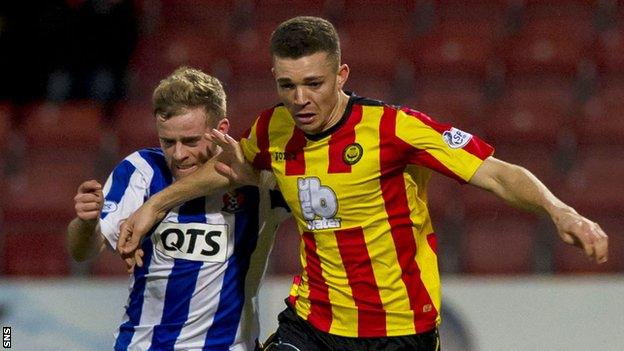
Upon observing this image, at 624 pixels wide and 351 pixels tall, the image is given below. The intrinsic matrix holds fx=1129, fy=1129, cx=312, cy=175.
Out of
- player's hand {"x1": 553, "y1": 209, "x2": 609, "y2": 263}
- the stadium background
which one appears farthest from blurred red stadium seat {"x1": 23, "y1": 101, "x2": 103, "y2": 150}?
player's hand {"x1": 553, "y1": 209, "x2": 609, "y2": 263}

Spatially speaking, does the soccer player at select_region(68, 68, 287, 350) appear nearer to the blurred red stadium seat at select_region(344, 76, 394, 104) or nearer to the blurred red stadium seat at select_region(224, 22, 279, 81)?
the blurred red stadium seat at select_region(344, 76, 394, 104)

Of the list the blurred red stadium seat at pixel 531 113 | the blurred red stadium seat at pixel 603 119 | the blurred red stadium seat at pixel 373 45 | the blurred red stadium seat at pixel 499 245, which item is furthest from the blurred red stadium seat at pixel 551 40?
the blurred red stadium seat at pixel 499 245

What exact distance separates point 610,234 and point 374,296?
3365mm

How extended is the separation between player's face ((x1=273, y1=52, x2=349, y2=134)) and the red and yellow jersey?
0.35 ft

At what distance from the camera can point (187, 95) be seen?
3689mm

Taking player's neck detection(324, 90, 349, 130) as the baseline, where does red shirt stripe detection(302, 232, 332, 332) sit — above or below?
below

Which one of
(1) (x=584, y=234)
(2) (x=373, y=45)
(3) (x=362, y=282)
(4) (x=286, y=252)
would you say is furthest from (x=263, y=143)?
(2) (x=373, y=45)

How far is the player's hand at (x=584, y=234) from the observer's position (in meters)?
2.76

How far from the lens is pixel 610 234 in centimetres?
640

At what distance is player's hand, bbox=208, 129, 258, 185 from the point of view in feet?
11.5

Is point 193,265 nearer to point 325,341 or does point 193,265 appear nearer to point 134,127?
point 325,341

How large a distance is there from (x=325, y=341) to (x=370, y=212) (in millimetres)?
438

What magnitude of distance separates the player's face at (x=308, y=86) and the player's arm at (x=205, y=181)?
0.31 meters

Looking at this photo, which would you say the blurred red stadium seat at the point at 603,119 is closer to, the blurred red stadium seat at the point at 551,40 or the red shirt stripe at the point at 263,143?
the blurred red stadium seat at the point at 551,40
